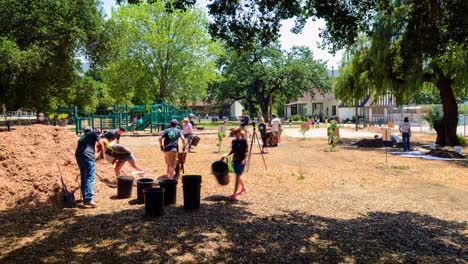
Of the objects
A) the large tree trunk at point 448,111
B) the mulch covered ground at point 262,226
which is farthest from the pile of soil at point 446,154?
the mulch covered ground at point 262,226

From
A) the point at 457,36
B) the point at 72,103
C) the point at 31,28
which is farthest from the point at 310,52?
the point at 457,36

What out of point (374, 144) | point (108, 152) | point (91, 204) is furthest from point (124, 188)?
point (374, 144)

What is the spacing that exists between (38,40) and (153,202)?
20141 mm

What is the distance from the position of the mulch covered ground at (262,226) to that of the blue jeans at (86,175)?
34 cm

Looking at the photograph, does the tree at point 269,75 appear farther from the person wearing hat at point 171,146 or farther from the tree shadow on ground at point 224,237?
the tree shadow on ground at point 224,237

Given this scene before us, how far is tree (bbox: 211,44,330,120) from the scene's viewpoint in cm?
5312

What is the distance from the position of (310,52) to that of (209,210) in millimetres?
53386

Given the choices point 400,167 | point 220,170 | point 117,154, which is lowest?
point 400,167

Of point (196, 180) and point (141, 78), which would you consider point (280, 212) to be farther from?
point (141, 78)

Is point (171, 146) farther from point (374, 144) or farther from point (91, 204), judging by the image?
point (374, 144)

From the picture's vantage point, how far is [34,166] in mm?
8688

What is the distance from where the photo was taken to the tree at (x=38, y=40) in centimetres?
2169

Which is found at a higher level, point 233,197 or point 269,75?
point 269,75

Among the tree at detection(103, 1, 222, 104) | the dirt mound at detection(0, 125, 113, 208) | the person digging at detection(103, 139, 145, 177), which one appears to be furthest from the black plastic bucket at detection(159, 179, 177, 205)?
the tree at detection(103, 1, 222, 104)
